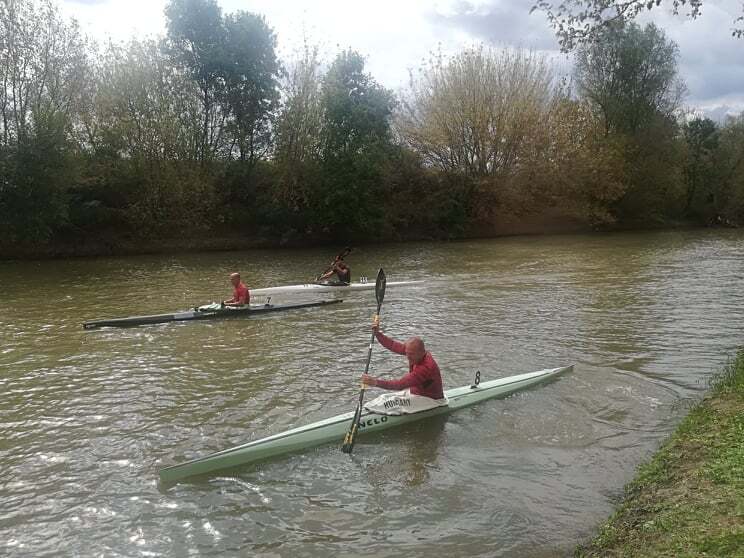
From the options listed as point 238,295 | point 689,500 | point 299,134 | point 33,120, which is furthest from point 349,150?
point 689,500

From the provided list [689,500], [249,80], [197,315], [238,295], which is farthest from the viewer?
[249,80]

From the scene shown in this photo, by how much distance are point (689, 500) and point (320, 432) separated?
4469 mm

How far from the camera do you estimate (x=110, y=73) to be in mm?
32250

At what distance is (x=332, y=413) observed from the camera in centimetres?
912

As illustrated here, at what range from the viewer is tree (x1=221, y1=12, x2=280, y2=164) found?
37656 millimetres

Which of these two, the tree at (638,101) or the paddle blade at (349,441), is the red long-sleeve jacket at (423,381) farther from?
the tree at (638,101)

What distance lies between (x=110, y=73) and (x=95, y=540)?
106 ft

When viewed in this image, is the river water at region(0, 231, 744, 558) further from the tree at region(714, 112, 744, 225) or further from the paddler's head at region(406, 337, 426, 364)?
the tree at region(714, 112, 744, 225)

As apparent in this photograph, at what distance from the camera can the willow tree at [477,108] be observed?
133ft

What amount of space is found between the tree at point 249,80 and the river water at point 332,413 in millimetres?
21542

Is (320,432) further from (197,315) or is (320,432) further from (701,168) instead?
(701,168)

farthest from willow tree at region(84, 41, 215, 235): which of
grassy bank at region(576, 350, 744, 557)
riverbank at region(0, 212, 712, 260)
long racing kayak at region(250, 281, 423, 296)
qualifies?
grassy bank at region(576, 350, 744, 557)

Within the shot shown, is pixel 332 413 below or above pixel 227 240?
below

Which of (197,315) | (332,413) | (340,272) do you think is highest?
(340,272)
